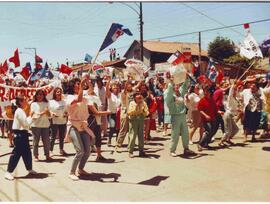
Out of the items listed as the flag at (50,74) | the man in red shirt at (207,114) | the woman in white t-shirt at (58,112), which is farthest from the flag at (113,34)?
the flag at (50,74)

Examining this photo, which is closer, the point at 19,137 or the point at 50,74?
the point at 19,137

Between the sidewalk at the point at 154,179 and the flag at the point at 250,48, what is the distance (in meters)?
2.37

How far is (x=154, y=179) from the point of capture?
675 cm

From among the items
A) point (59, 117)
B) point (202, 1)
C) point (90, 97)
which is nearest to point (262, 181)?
point (202, 1)

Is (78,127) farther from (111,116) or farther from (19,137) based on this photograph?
(111,116)

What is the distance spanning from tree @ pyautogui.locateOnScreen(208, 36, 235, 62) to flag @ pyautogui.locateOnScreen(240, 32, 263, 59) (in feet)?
137

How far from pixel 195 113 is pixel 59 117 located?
3.71 meters

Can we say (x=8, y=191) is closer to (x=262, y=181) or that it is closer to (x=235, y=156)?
(x=262, y=181)

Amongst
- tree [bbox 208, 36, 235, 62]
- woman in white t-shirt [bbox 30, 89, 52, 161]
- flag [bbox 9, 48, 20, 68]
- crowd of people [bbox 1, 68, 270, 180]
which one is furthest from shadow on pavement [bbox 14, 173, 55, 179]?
tree [bbox 208, 36, 235, 62]

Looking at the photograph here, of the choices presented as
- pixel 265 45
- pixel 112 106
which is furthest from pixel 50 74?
pixel 265 45

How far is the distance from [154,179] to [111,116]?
11.3 feet

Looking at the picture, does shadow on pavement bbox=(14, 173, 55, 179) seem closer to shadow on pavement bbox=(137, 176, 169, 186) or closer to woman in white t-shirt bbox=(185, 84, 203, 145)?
shadow on pavement bbox=(137, 176, 169, 186)

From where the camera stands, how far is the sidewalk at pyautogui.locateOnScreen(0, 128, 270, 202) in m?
5.87

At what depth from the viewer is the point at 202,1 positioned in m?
6.16
